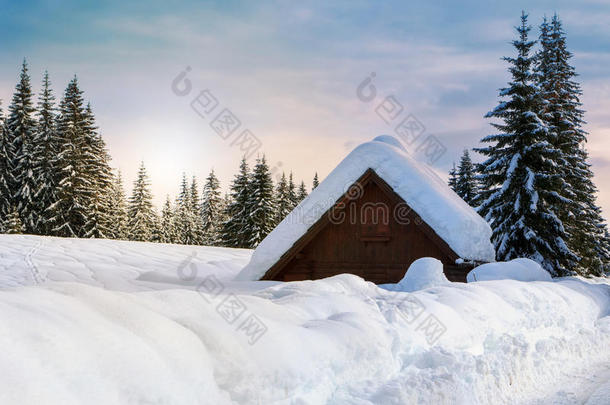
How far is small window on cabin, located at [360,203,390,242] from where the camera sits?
11.1 m

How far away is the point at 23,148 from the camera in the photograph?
1433 inches

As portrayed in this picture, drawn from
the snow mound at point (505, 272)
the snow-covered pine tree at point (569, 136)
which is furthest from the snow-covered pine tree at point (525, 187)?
the snow mound at point (505, 272)

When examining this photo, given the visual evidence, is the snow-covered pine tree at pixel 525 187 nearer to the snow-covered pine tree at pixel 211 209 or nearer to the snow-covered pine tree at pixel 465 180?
the snow-covered pine tree at pixel 465 180

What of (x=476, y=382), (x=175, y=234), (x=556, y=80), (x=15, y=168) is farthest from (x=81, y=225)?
(x=476, y=382)

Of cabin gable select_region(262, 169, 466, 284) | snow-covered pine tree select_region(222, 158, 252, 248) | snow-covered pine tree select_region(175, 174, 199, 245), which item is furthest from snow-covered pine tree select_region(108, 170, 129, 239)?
cabin gable select_region(262, 169, 466, 284)

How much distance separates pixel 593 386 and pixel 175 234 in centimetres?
5226

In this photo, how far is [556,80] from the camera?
2567 cm

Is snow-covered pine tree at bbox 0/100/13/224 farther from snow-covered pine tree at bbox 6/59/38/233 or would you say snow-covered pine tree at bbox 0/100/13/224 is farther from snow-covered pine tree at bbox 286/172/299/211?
snow-covered pine tree at bbox 286/172/299/211

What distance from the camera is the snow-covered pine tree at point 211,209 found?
4830cm

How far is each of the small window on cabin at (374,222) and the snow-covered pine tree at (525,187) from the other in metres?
13.0

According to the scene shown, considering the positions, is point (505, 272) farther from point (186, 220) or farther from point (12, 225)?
point (186, 220)

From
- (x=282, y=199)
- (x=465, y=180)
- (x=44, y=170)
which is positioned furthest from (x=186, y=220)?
(x=465, y=180)

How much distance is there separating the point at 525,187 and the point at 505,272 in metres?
12.6

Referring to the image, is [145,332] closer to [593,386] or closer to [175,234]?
[593,386]
